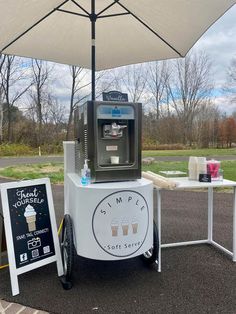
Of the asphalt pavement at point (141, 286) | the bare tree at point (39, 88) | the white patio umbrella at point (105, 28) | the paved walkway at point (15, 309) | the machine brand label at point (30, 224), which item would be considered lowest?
the asphalt pavement at point (141, 286)

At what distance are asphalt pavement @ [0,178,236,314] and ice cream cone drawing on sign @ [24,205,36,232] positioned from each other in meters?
A: 0.45

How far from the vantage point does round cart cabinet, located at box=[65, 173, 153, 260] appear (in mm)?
2201

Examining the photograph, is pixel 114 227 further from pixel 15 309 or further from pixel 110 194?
pixel 15 309

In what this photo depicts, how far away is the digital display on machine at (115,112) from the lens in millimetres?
2322

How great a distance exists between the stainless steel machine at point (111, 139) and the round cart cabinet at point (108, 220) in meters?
0.14

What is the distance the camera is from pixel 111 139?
250 cm

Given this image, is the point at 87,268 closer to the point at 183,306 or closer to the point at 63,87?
the point at 183,306

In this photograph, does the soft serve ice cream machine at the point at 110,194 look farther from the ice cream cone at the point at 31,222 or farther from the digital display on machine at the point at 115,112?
the ice cream cone at the point at 31,222

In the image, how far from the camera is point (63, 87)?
832 inches

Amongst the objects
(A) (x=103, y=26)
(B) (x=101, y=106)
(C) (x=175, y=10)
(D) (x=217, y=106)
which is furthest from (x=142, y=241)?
(D) (x=217, y=106)

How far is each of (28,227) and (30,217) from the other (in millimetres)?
82

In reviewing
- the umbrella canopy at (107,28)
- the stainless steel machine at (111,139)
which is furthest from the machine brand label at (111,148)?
the umbrella canopy at (107,28)

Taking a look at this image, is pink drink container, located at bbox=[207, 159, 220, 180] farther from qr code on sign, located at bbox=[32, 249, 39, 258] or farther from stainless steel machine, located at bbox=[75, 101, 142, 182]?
qr code on sign, located at bbox=[32, 249, 39, 258]

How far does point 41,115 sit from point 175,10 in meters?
19.9
